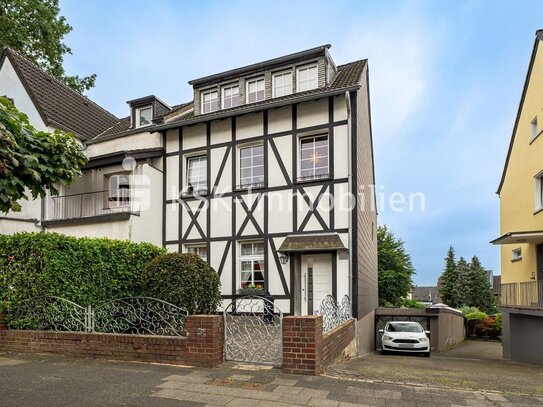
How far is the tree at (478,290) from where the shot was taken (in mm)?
47969

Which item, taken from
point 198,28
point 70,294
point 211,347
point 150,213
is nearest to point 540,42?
point 198,28

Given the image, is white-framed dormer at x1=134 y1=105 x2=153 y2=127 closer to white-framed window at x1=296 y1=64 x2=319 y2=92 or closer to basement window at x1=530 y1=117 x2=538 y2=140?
white-framed window at x1=296 y1=64 x2=319 y2=92

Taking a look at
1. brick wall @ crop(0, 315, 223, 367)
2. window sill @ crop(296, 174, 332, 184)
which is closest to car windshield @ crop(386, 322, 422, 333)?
window sill @ crop(296, 174, 332, 184)

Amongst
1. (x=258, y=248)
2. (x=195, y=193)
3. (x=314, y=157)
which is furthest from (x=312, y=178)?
(x=195, y=193)

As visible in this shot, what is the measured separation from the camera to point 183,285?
841cm

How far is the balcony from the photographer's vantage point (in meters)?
14.7

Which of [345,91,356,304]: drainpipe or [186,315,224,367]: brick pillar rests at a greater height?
[345,91,356,304]: drainpipe

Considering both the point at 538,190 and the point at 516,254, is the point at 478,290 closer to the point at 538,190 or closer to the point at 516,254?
the point at 516,254

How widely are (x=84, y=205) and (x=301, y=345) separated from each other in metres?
12.0

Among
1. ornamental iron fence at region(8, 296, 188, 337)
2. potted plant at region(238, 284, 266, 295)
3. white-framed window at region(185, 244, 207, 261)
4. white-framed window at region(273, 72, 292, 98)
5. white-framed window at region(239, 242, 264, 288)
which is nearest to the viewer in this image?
ornamental iron fence at region(8, 296, 188, 337)

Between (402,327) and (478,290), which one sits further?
(478,290)

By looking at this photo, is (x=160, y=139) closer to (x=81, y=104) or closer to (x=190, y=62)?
(x=81, y=104)

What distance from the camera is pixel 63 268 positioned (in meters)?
8.13

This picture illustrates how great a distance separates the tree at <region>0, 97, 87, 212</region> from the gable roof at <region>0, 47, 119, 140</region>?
39.8 ft
